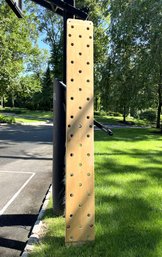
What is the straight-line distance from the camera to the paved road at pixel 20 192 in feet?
16.4

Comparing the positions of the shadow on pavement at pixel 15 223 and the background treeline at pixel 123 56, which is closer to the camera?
the shadow on pavement at pixel 15 223

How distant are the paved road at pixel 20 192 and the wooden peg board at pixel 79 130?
0.92 m

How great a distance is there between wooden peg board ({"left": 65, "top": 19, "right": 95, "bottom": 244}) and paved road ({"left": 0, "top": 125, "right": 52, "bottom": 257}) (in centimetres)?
92

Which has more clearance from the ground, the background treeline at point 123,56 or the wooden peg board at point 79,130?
the background treeline at point 123,56

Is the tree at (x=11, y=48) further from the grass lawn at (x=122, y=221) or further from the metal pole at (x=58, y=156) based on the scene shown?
the metal pole at (x=58, y=156)

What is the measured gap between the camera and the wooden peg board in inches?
170

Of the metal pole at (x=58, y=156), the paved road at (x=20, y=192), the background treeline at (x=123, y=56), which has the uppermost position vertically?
the background treeline at (x=123, y=56)

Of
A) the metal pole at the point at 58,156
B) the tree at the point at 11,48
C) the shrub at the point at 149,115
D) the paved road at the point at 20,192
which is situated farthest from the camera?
the shrub at the point at 149,115

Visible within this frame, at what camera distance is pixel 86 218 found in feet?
14.6

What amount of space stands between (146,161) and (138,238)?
7.24m

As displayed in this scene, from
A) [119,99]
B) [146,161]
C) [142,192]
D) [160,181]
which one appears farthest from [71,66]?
[119,99]

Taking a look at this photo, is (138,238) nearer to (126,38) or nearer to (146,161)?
(146,161)

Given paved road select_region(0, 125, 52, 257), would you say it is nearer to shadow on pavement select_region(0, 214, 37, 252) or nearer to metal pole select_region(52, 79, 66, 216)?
A: shadow on pavement select_region(0, 214, 37, 252)

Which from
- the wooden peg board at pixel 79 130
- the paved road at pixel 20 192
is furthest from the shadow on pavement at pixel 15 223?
the wooden peg board at pixel 79 130
